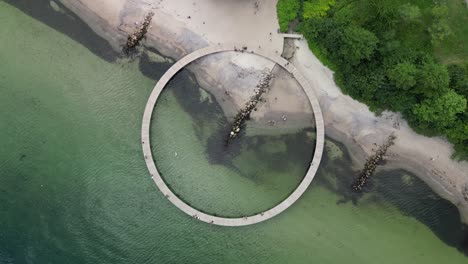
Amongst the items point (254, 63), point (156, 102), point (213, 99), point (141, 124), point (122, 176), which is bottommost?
point (122, 176)

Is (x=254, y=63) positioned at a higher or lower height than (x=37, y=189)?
higher

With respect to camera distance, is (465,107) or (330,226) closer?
(465,107)

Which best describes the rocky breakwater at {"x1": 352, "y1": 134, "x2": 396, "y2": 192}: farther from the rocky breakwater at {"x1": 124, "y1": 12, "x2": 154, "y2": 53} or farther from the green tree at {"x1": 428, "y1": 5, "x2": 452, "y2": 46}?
the rocky breakwater at {"x1": 124, "y1": 12, "x2": 154, "y2": 53}

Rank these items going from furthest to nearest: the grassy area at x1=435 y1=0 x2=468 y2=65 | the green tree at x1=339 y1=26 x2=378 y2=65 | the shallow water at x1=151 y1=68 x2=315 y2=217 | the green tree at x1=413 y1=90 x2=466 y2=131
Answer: the shallow water at x1=151 y1=68 x2=315 y2=217 → the grassy area at x1=435 y1=0 x2=468 y2=65 → the green tree at x1=339 y1=26 x2=378 y2=65 → the green tree at x1=413 y1=90 x2=466 y2=131

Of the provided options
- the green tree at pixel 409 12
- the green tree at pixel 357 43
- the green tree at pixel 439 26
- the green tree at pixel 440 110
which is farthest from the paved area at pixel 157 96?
the green tree at pixel 439 26

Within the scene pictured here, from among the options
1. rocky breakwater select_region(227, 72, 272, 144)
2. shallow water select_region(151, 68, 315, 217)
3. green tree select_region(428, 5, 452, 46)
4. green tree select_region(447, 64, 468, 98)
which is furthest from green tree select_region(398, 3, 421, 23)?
shallow water select_region(151, 68, 315, 217)

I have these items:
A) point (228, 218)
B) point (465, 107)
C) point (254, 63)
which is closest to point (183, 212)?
point (228, 218)

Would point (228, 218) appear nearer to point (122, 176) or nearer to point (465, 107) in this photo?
point (122, 176)
